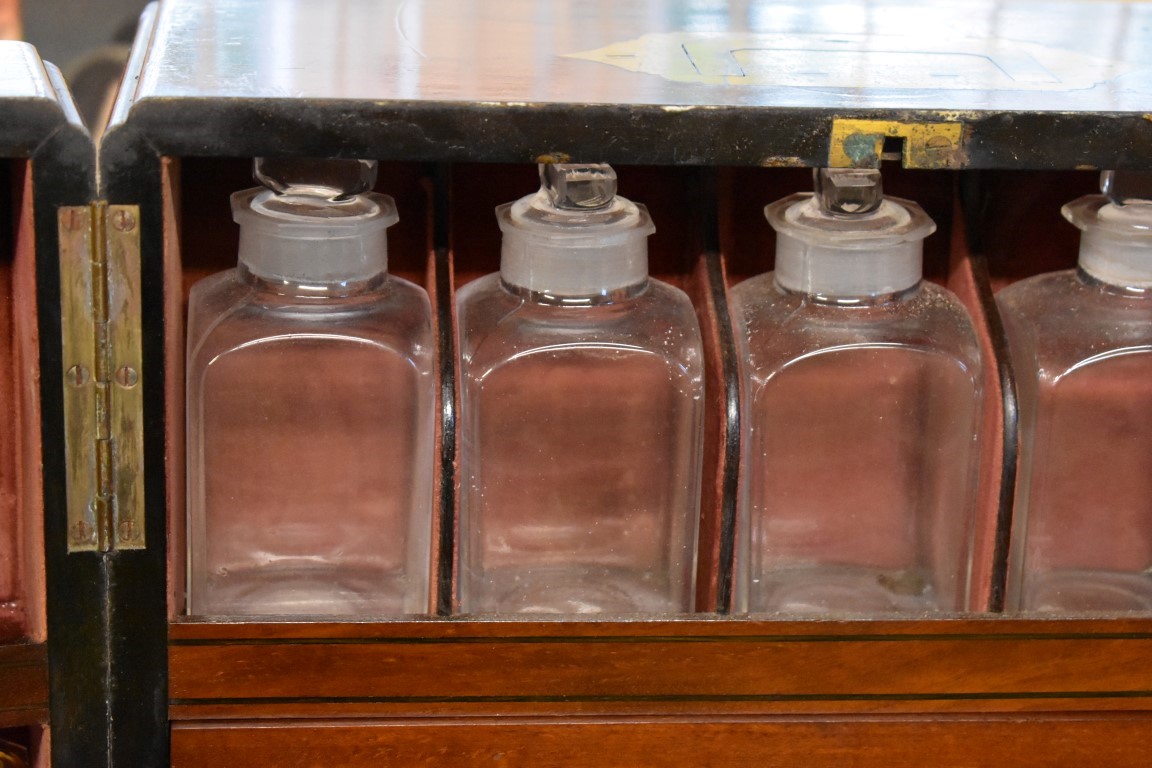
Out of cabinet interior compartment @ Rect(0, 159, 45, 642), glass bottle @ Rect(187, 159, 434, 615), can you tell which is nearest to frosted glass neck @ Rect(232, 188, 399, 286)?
glass bottle @ Rect(187, 159, 434, 615)

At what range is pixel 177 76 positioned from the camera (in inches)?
23.0

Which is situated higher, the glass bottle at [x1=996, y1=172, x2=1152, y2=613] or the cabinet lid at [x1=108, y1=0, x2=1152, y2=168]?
the cabinet lid at [x1=108, y1=0, x2=1152, y2=168]

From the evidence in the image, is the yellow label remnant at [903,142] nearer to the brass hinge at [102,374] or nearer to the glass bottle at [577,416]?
the glass bottle at [577,416]

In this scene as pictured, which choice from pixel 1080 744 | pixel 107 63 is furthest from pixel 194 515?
pixel 107 63

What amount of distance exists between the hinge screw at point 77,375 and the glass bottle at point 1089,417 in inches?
17.5

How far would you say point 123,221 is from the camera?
0.56 meters

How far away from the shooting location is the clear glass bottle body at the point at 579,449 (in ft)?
2.23

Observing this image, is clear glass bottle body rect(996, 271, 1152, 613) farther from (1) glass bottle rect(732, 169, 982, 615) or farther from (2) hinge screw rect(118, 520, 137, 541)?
(2) hinge screw rect(118, 520, 137, 541)

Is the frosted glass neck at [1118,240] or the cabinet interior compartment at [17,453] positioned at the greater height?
the frosted glass neck at [1118,240]

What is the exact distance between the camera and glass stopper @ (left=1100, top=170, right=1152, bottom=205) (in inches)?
26.9

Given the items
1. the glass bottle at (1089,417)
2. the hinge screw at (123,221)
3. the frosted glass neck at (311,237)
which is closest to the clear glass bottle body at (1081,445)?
the glass bottle at (1089,417)

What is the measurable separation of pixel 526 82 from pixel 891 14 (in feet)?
1.06

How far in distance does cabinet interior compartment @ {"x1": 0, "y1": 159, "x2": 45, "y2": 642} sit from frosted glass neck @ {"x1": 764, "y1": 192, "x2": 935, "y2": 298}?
355 millimetres

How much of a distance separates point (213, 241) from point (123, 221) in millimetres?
188
